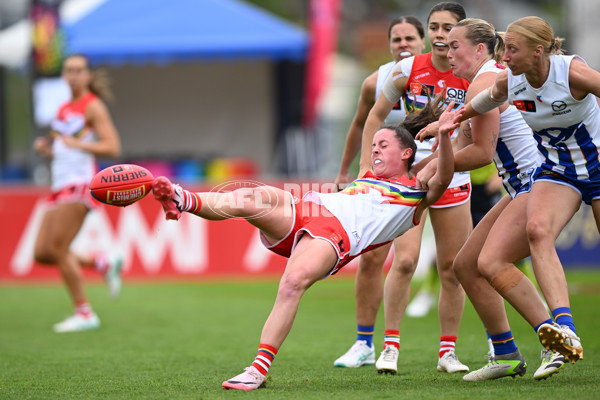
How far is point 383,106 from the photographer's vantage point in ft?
19.3

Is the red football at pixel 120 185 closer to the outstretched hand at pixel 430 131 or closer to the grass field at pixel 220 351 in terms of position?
the grass field at pixel 220 351

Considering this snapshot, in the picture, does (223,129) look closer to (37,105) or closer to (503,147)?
(37,105)

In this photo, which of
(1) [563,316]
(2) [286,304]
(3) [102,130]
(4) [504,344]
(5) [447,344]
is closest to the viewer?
(1) [563,316]

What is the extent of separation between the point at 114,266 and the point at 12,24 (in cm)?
1167

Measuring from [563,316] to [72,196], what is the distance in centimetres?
529

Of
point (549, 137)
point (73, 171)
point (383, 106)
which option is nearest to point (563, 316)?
point (549, 137)

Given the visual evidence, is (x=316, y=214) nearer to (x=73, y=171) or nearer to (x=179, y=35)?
(x=73, y=171)

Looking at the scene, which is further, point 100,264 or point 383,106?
point 100,264

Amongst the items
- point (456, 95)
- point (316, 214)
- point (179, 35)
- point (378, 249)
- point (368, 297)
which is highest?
point (179, 35)

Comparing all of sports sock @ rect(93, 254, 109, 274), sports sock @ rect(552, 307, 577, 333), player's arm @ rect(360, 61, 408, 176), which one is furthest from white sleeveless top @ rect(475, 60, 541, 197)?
sports sock @ rect(93, 254, 109, 274)

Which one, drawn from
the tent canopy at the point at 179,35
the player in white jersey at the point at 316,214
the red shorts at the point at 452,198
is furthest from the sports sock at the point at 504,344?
the tent canopy at the point at 179,35

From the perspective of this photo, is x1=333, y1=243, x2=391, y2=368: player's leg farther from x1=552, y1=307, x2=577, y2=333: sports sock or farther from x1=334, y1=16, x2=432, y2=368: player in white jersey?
x1=552, y1=307, x2=577, y2=333: sports sock

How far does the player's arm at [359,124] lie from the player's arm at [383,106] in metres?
0.37

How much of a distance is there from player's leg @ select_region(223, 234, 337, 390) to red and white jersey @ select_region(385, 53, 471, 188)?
1.30 meters
